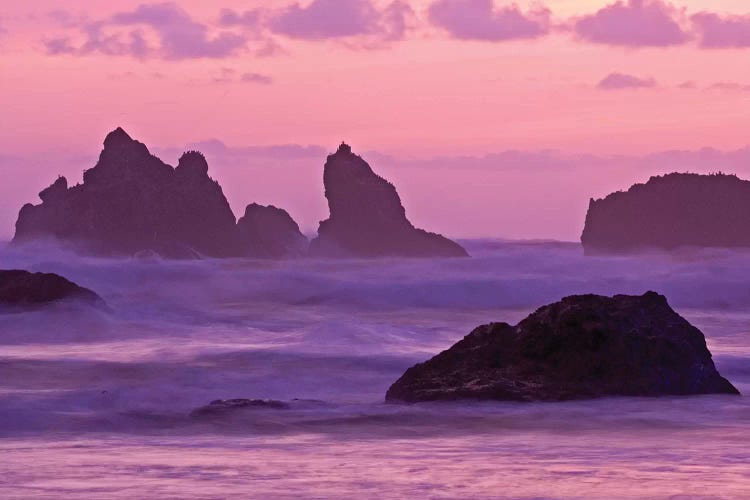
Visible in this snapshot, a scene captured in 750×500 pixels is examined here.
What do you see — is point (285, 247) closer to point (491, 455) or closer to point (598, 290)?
point (598, 290)

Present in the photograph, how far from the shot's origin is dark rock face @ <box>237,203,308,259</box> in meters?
105

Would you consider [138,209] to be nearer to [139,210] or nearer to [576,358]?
[139,210]

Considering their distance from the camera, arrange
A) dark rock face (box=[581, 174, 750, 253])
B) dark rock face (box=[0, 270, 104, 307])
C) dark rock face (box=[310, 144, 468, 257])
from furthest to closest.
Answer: dark rock face (box=[310, 144, 468, 257]) < dark rock face (box=[581, 174, 750, 253]) < dark rock face (box=[0, 270, 104, 307])

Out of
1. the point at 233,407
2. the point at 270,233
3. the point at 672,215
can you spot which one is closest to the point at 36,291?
the point at 233,407

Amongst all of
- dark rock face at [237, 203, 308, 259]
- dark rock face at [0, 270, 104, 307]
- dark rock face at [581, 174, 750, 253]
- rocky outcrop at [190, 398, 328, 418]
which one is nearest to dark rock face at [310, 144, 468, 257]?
dark rock face at [237, 203, 308, 259]

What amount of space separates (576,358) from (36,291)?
74.1ft

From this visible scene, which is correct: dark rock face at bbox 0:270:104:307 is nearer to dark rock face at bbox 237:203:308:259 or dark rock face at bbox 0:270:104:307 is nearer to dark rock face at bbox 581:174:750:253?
dark rock face at bbox 237:203:308:259

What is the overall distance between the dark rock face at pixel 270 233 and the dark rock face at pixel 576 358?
275 feet

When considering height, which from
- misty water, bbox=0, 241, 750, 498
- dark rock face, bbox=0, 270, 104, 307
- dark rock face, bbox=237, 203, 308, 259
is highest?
dark rock face, bbox=237, 203, 308, 259

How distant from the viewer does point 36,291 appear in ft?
127

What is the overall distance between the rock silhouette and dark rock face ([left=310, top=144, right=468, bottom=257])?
20.0ft

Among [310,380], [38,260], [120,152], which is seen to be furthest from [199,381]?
[120,152]

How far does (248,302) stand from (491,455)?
136 ft

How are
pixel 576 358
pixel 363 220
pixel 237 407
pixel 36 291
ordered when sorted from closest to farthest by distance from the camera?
pixel 237 407
pixel 576 358
pixel 36 291
pixel 363 220
